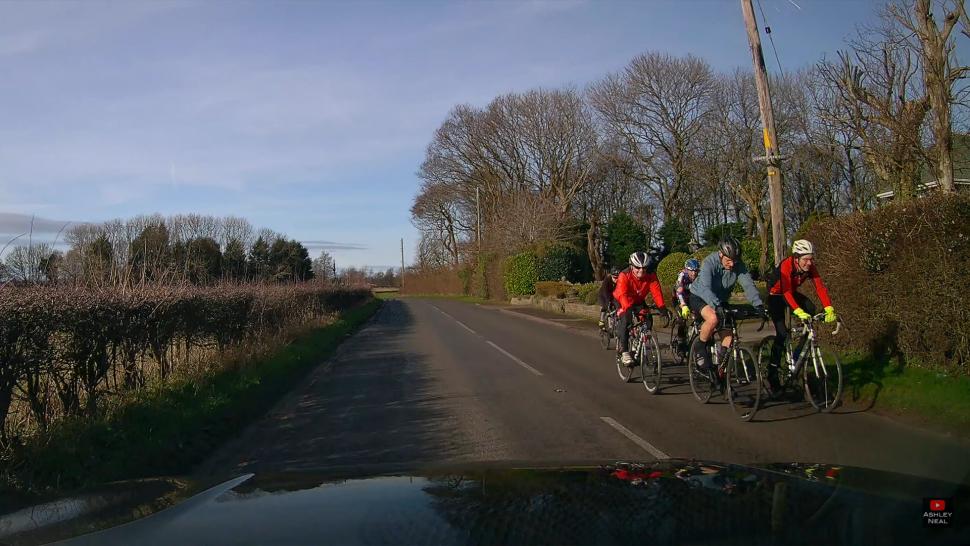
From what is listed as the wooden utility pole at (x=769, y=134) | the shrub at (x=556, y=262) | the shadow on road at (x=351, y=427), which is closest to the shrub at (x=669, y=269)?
the wooden utility pole at (x=769, y=134)

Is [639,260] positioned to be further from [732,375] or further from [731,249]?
[732,375]

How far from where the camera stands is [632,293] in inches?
452

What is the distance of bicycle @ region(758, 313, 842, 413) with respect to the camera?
27.3ft

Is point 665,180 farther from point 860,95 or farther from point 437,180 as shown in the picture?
point 860,95

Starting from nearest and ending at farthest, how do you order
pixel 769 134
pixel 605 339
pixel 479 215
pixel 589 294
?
pixel 769 134, pixel 605 339, pixel 589 294, pixel 479 215

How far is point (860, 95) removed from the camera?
13617 mm

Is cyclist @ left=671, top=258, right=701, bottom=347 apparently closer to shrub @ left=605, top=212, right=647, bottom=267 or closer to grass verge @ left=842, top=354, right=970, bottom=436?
grass verge @ left=842, top=354, right=970, bottom=436

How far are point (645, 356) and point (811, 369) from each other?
8.49ft

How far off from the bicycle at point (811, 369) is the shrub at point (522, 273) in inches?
1390

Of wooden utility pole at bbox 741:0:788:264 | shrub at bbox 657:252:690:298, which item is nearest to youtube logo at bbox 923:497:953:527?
wooden utility pole at bbox 741:0:788:264

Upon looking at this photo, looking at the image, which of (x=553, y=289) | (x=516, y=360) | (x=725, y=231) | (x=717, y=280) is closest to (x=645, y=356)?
(x=717, y=280)

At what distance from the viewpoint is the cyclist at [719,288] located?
870 cm

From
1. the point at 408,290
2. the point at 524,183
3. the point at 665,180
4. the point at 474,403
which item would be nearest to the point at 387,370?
the point at 474,403

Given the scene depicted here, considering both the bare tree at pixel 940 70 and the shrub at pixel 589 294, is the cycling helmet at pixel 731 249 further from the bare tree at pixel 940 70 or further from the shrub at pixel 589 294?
the shrub at pixel 589 294
